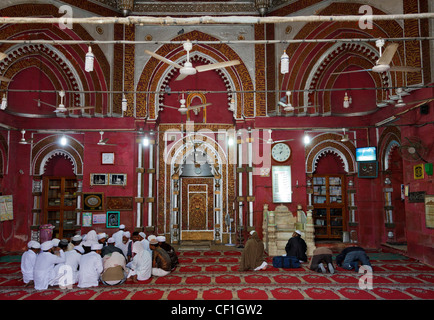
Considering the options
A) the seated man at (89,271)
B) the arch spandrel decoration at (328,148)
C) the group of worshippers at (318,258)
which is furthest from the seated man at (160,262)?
the arch spandrel decoration at (328,148)

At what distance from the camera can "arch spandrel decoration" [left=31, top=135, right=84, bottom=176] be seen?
8.27m

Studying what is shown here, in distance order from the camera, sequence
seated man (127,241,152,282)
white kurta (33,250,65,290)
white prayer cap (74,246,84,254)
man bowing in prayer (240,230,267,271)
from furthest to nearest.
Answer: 1. man bowing in prayer (240,230,267,271)
2. white prayer cap (74,246,84,254)
3. seated man (127,241,152,282)
4. white kurta (33,250,65,290)

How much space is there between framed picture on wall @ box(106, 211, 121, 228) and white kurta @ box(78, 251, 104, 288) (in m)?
3.09

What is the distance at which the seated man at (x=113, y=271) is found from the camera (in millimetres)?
4973

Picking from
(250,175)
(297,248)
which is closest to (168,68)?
(250,175)

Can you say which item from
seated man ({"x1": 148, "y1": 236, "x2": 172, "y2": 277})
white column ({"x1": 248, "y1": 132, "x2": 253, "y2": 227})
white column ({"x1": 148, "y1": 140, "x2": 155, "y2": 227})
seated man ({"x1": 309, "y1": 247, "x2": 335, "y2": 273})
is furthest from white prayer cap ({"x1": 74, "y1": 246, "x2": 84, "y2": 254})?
white column ({"x1": 248, "y1": 132, "x2": 253, "y2": 227})

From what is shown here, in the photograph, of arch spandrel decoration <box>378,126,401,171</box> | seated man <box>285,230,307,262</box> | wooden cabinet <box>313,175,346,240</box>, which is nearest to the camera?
seated man <box>285,230,307,262</box>

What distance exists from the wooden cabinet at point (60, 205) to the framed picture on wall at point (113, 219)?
1.11 m

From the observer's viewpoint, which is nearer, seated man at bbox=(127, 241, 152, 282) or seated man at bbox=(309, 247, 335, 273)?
seated man at bbox=(127, 241, 152, 282)

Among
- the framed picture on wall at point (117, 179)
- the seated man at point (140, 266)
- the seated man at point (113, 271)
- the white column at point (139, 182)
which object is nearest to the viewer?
the seated man at point (113, 271)

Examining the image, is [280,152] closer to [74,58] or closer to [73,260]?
[73,260]

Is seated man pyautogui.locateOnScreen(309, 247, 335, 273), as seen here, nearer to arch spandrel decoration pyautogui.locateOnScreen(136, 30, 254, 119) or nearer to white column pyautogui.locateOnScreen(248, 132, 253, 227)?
white column pyautogui.locateOnScreen(248, 132, 253, 227)

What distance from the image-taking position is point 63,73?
838cm

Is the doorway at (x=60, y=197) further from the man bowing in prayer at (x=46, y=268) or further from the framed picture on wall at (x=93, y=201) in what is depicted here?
the man bowing in prayer at (x=46, y=268)
